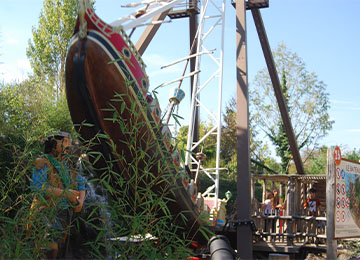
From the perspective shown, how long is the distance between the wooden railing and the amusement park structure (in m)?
0.84

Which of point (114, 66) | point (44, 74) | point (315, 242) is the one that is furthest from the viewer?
point (44, 74)

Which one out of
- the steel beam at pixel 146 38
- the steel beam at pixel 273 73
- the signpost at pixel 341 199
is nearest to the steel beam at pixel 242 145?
the steel beam at pixel 273 73

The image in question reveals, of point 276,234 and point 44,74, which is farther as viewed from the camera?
point 44,74

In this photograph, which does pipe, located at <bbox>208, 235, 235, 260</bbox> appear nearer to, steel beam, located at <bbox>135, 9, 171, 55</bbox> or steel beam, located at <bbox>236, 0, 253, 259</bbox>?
steel beam, located at <bbox>236, 0, 253, 259</bbox>

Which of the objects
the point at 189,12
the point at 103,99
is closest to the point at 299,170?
the point at 189,12

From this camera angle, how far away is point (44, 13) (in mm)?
18094

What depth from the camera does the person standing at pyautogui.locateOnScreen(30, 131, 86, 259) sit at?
3.01 meters

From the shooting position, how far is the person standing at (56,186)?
9.87 feet

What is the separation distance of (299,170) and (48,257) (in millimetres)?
10121

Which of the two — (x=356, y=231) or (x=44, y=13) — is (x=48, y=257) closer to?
(x=356, y=231)

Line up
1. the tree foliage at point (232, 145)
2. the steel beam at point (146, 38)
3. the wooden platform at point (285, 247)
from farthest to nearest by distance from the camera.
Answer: the tree foliage at point (232, 145)
the steel beam at point (146, 38)
the wooden platform at point (285, 247)

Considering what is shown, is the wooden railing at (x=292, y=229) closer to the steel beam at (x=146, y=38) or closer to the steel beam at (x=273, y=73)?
the steel beam at (x=273, y=73)

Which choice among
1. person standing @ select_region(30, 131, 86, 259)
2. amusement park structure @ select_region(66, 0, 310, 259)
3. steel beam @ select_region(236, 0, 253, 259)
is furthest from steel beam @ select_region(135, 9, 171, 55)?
person standing @ select_region(30, 131, 86, 259)

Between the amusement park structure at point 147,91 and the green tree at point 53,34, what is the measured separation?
7121 millimetres
